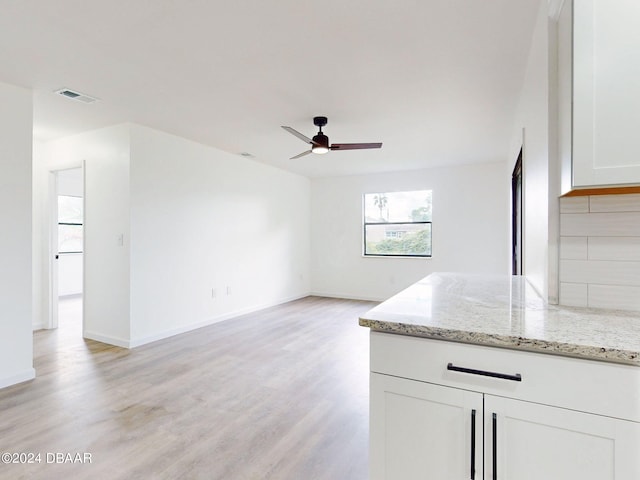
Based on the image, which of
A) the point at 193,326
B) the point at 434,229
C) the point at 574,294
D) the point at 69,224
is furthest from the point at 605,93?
the point at 69,224

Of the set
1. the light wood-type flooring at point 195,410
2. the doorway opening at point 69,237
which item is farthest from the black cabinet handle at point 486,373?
the doorway opening at point 69,237

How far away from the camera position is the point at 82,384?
9.48 feet

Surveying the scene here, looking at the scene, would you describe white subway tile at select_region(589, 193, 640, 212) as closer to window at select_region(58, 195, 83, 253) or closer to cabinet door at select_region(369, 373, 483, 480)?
cabinet door at select_region(369, 373, 483, 480)

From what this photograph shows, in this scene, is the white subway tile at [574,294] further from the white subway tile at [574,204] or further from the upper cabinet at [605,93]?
the upper cabinet at [605,93]

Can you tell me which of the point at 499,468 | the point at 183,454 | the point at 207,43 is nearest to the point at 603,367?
the point at 499,468

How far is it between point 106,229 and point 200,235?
1096mm

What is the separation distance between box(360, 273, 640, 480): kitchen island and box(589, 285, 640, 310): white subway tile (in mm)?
59

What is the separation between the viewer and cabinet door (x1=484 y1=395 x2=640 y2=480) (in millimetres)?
890

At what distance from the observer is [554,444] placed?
37.6 inches

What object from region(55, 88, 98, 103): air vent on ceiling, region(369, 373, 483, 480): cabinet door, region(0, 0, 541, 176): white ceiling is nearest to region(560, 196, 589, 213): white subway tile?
region(369, 373, 483, 480): cabinet door

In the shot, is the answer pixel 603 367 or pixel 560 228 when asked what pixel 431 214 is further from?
pixel 603 367

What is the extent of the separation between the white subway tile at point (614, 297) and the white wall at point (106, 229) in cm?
403

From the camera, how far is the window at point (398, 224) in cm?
645

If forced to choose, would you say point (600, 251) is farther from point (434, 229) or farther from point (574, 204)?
point (434, 229)
